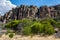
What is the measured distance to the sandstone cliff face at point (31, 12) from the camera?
383ft

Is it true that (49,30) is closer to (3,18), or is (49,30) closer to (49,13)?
(49,13)

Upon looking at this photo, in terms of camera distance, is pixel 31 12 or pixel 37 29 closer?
pixel 37 29

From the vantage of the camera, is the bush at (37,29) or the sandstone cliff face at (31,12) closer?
the bush at (37,29)

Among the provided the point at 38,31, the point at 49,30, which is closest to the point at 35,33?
the point at 38,31

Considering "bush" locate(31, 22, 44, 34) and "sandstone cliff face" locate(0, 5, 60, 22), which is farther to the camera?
"sandstone cliff face" locate(0, 5, 60, 22)

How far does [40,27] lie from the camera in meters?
34.9

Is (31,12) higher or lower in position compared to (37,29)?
higher

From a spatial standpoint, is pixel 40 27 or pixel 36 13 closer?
pixel 40 27

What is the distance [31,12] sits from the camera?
397ft

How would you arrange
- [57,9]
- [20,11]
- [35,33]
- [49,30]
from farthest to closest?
1. [20,11]
2. [57,9]
3. [35,33]
4. [49,30]

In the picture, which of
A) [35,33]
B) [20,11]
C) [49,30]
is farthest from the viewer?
[20,11]

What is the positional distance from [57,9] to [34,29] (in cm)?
8283

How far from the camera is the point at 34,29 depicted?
117 feet

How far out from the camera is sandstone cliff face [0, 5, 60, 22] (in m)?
117
